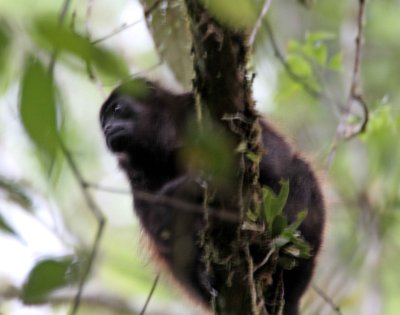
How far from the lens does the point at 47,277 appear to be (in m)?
1.11

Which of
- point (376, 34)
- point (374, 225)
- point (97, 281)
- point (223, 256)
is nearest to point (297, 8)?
point (376, 34)

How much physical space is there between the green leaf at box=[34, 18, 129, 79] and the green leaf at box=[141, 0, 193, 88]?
2154mm

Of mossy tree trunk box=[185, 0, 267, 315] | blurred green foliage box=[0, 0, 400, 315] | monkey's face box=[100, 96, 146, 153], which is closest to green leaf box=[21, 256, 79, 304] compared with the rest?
blurred green foliage box=[0, 0, 400, 315]

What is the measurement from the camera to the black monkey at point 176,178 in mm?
2775

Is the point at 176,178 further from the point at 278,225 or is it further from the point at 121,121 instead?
the point at 278,225

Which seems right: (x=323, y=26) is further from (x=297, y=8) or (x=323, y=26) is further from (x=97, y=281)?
(x=97, y=281)

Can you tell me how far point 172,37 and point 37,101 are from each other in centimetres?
240

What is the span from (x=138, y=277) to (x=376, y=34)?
3.50 m

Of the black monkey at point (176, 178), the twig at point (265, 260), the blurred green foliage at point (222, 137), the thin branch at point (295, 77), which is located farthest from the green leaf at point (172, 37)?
the twig at point (265, 260)

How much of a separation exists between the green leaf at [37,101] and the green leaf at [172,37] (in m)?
2.24

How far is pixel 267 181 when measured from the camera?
2939 millimetres

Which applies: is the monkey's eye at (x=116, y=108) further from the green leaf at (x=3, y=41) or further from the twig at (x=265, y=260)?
the green leaf at (x=3, y=41)

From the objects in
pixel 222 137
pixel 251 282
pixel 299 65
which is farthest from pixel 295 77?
pixel 222 137

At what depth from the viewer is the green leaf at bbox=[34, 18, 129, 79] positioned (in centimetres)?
92
